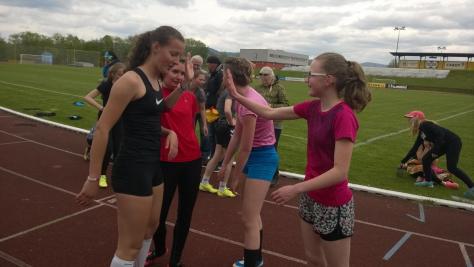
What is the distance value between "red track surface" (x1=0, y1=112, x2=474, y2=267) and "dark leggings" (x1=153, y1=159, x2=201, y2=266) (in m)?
0.45

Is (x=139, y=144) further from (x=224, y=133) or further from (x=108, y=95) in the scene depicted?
(x=224, y=133)

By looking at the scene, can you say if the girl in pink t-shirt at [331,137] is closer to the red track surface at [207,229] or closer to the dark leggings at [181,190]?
the dark leggings at [181,190]

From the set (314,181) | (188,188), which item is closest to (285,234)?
(188,188)

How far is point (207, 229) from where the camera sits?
4.98 m

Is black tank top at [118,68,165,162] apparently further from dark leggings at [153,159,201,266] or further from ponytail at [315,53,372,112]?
ponytail at [315,53,372,112]

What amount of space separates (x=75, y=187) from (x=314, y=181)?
193 inches

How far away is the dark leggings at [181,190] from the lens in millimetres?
3576

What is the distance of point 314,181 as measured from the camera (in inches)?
95.4

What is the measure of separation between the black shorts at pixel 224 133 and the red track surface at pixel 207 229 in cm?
93

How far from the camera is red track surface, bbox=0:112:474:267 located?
13.8 feet

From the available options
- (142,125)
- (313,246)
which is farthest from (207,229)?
(142,125)

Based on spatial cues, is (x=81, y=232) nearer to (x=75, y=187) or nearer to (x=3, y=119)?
(x=75, y=187)

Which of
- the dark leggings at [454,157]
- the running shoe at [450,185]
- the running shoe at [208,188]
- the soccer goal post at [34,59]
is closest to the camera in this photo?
the running shoe at [208,188]

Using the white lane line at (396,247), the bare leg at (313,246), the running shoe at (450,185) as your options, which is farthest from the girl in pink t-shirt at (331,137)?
the running shoe at (450,185)
